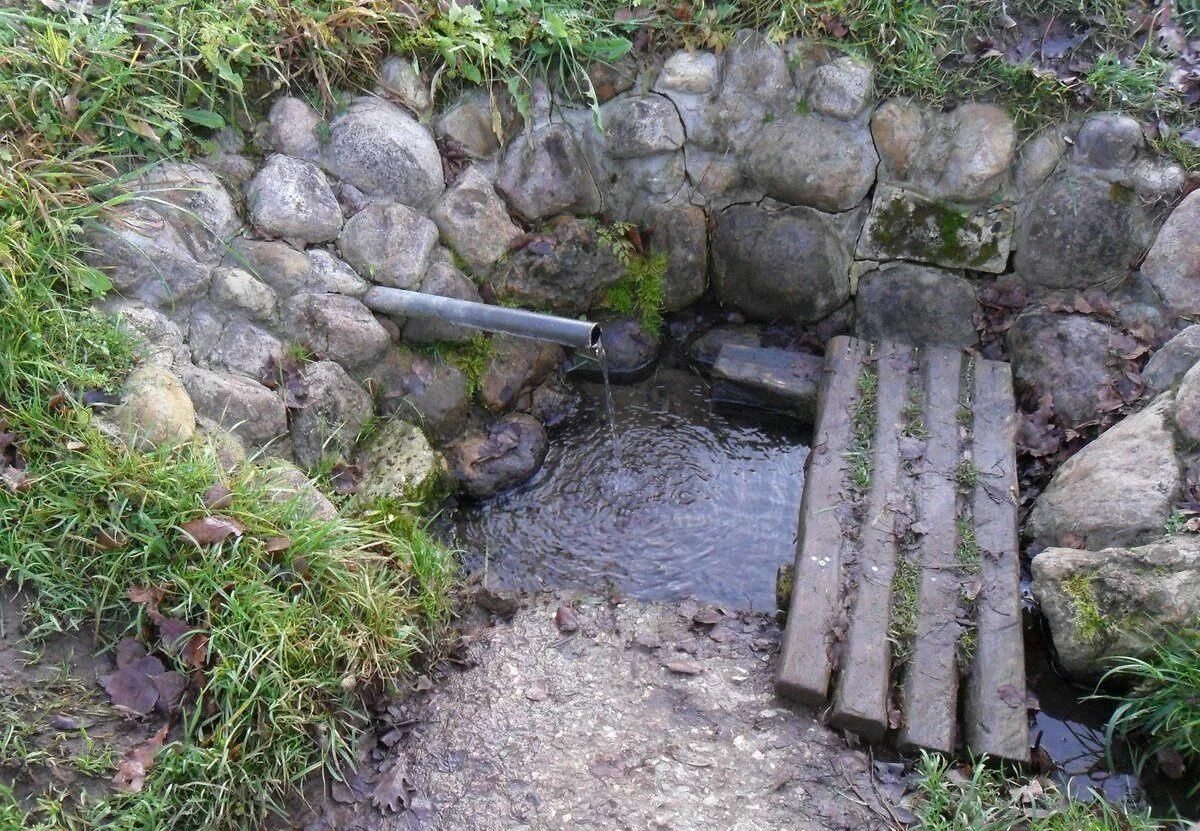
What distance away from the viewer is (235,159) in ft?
13.0

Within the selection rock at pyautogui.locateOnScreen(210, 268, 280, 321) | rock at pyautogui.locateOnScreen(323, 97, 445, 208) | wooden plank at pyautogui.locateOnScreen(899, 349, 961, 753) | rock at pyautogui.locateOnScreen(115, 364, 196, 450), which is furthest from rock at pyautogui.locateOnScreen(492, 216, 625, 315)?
wooden plank at pyautogui.locateOnScreen(899, 349, 961, 753)

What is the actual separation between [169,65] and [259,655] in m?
2.61

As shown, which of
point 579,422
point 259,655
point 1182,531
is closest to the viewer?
point 259,655

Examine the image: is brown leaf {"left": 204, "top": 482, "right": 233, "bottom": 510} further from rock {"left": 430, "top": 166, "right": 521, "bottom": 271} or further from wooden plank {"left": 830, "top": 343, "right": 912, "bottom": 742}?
wooden plank {"left": 830, "top": 343, "right": 912, "bottom": 742}

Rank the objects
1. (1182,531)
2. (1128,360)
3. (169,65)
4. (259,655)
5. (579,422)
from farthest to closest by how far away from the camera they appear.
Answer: (579,422) < (1128,360) < (169,65) < (1182,531) < (259,655)

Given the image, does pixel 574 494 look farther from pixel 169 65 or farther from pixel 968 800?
pixel 169 65

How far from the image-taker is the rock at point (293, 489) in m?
3.35

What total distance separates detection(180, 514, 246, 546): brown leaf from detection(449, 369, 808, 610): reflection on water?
1322 millimetres

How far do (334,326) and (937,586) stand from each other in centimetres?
294

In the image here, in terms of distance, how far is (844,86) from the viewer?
4527 millimetres

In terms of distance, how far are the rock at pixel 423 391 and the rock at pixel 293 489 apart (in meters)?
0.75

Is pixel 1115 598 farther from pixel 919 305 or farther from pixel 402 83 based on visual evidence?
pixel 402 83

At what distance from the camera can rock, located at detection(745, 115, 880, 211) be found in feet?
15.2

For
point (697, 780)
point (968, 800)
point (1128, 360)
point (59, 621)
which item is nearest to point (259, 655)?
point (59, 621)
